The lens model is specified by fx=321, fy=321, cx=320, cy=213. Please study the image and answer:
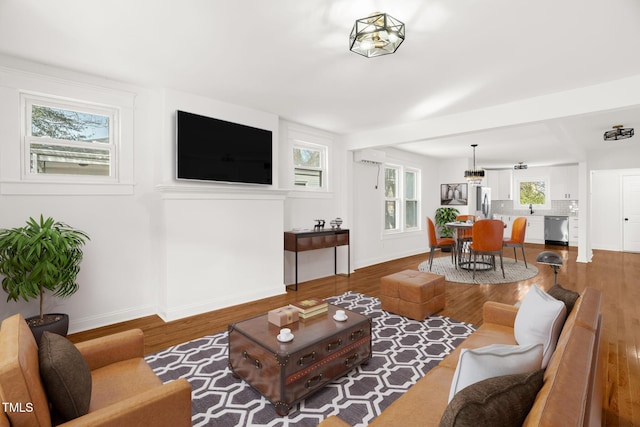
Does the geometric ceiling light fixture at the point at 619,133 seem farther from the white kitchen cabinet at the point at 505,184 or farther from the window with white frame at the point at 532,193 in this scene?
the white kitchen cabinet at the point at 505,184

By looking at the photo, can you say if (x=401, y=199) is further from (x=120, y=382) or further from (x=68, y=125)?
(x=120, y=382)

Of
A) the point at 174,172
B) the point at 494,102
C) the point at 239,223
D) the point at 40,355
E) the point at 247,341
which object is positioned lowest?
the point at 247,341

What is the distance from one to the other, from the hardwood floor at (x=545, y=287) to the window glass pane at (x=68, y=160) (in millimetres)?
1654

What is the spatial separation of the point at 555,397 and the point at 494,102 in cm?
397

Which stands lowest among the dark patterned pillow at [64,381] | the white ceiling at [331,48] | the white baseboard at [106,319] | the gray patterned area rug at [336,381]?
the gray patterned area rug at [336,381]

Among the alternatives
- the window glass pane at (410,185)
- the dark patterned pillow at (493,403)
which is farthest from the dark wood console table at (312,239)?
the dark patterned pillow at (493,403)

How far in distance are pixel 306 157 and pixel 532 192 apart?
8.37 m

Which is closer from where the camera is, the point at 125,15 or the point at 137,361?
the point at 137,361

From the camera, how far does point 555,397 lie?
2.71 ft

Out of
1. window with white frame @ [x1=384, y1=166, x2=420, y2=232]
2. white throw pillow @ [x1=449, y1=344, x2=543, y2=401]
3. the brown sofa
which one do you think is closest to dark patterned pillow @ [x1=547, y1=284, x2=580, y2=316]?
the brown sofa

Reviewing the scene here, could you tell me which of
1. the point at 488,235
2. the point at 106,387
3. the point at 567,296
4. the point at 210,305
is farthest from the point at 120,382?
the point at 488,235

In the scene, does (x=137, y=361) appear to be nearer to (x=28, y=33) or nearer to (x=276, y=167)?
(x=28, y=33)

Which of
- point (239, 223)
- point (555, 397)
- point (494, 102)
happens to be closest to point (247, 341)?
point (555, 397)

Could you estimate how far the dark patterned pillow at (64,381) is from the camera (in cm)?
121
